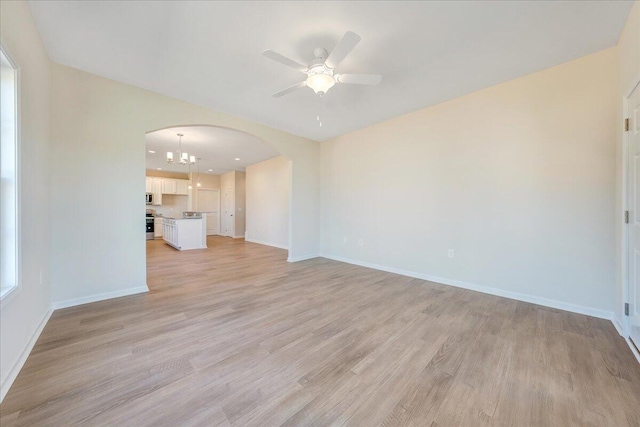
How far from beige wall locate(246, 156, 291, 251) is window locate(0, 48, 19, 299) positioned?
4.86 metres

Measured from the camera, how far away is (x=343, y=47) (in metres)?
1.88

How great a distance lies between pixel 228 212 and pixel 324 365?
29.0 ft

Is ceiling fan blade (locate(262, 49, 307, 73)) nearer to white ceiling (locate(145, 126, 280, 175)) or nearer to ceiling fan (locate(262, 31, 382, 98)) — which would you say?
ceiling fan (locate(262, 31, 382, 98))

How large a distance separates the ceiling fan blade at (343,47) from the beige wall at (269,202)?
4.40 metres

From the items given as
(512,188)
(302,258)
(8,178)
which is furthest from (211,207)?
(512,188)

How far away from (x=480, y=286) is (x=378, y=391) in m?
2.53

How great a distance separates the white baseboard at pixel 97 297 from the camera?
2633 mm

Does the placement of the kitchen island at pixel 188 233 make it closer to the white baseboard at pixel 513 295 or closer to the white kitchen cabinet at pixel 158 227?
the white kitchen cabinet at pixel 158 227

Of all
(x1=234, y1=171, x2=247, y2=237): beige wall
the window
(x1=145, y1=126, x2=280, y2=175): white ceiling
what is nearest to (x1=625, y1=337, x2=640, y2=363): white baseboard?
the window

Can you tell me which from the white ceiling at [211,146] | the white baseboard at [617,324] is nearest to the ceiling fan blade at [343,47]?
the white ceiling at [211,146]

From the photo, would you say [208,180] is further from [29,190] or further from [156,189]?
[29,190]

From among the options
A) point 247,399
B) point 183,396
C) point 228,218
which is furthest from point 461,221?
point 228,218

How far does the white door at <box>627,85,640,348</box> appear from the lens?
1.88 m

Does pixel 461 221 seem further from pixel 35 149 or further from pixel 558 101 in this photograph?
pixel 35 149
